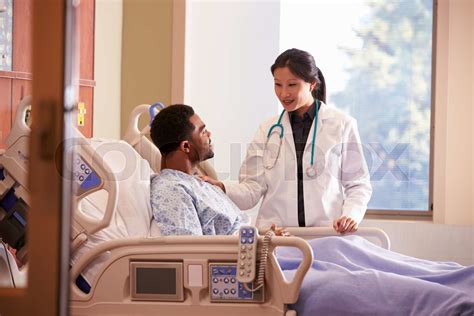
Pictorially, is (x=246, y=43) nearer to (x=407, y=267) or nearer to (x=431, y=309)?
(x=407, y=267)

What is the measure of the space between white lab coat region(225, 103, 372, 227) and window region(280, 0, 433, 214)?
4.75ft

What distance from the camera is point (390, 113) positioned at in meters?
4.59

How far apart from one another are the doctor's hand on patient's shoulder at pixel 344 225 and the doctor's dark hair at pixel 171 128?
672 mm

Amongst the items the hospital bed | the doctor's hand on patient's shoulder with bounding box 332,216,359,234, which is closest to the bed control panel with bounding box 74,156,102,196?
the hospital bed

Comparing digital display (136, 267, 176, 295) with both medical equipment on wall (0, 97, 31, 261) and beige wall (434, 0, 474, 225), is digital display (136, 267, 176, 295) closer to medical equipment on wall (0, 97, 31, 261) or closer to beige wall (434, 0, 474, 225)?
medical equipment on wall (0, 97, 31, 261)

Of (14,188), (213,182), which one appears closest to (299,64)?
(213,182)

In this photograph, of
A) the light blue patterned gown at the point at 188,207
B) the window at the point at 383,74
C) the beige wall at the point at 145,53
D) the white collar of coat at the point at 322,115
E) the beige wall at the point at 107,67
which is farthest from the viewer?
the window at the point at 383,74

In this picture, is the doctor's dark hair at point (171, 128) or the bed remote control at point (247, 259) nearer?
the bed remote control at point (247, 259)

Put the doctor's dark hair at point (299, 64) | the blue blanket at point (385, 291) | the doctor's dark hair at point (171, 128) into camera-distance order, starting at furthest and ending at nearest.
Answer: the doctor's dark hair at point (299, 64) → the doctor's dark hair at point (171, 128) → the blue blanket at point (385, 291)

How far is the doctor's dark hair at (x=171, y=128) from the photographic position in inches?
104

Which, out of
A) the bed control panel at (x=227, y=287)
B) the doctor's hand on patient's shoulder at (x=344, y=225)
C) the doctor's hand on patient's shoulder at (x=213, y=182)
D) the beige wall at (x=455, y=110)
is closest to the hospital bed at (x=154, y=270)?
the bed control panel at (x=227, y=287)

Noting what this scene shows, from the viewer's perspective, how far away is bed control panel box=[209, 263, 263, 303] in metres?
2.15

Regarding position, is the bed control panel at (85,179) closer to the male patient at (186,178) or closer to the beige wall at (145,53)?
the male patient at (186,178)

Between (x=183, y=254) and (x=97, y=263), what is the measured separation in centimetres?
30
